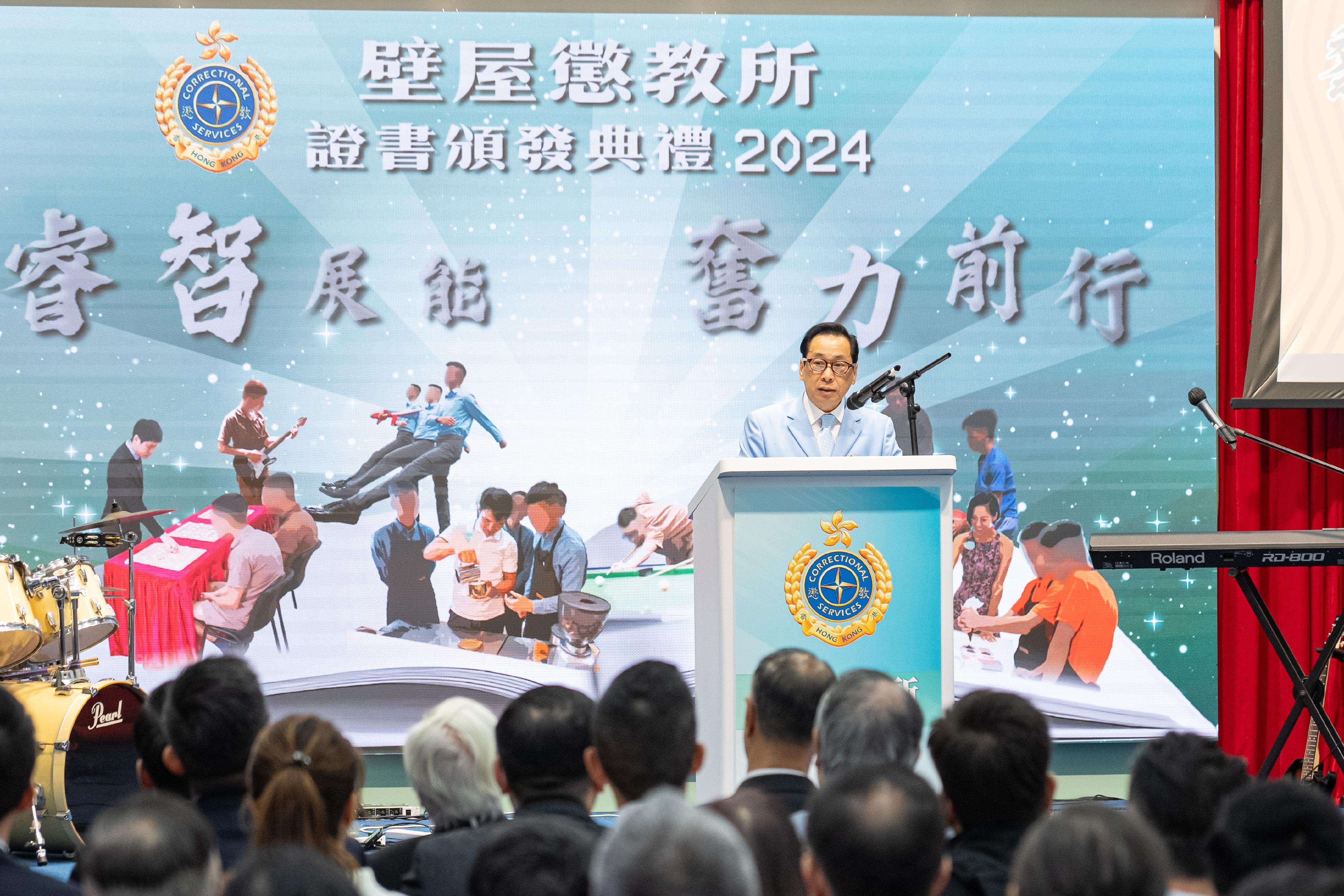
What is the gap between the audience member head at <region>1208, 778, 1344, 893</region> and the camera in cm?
134

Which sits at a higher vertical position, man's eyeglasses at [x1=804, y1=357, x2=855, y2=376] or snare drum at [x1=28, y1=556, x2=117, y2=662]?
man's eyeglasses at [x1=804, y1=357, x2=855, y2=376]

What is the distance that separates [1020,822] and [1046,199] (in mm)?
3957

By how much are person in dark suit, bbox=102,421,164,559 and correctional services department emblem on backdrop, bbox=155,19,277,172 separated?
1163mm

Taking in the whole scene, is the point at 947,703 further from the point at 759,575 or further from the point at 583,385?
the point at 583,385

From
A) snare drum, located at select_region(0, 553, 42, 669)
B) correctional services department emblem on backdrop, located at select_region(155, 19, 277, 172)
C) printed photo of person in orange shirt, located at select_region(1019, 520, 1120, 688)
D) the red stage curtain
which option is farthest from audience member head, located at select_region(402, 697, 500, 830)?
the red stage curtain

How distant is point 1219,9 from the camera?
5191 millimetres

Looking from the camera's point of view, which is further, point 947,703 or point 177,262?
point 177,262

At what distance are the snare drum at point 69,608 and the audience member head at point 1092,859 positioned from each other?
3.71 m

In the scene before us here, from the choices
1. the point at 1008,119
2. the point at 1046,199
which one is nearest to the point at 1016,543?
the point at 1046,199

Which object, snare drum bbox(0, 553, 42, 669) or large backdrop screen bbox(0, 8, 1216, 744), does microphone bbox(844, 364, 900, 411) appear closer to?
large backdrop screen bbox(0, 8, 1216, 744)

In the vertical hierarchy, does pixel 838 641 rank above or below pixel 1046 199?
below

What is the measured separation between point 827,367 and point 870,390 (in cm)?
27

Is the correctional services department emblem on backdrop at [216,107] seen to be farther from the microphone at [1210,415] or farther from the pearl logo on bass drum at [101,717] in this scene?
the microphone at [1210,415]

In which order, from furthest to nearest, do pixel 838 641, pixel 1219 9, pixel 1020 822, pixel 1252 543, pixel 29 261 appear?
pixel 1219 9, pixel 29 261, pixel 1252 543, pixel 838 641, pixel 1020 822
